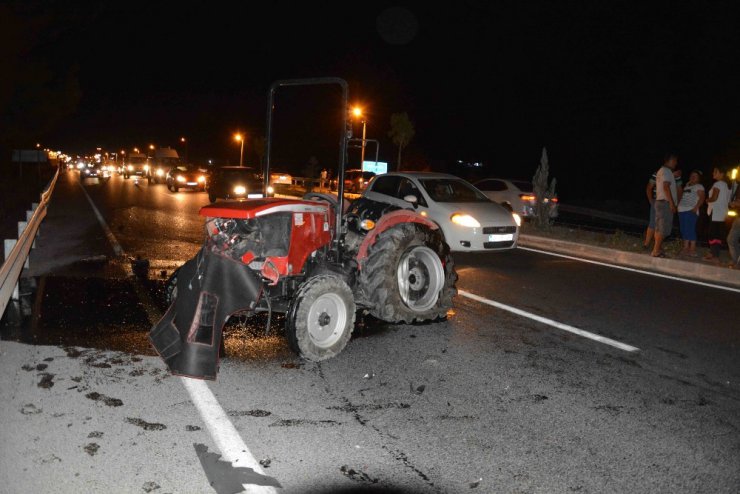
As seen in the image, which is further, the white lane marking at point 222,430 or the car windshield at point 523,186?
the car windshield at point 523,186

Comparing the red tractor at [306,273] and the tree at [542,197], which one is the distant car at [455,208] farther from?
the tree at [542,197]

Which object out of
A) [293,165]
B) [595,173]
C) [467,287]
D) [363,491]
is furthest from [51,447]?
[293,165]

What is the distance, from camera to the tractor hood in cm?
602

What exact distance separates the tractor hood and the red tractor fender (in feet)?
2.55

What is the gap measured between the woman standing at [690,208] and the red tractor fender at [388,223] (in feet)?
26.2

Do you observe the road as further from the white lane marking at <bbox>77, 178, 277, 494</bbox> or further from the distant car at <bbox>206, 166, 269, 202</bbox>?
the distant car at <bbox>206, 166, 269, 202</bbox>

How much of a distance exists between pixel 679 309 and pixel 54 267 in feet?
32.2

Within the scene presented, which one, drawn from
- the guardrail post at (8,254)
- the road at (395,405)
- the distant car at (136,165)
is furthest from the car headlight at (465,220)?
the distant car at (136,165)

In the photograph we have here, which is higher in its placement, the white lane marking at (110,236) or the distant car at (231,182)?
the distant car at (231,182)

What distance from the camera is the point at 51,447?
4.32 m

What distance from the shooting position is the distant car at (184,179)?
36.3 m

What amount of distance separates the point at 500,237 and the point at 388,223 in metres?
5.74

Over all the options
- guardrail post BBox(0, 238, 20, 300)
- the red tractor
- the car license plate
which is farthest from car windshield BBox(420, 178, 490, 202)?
guardrail post BBox(0, 238, 20, 300)

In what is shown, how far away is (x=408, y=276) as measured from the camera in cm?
793
